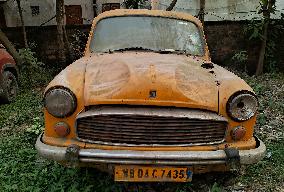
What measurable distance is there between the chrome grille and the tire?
15.7 ft

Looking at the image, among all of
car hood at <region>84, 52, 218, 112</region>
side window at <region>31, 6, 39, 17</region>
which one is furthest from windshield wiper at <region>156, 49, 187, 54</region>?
side window at <region>31, 6, 39, 17</region>

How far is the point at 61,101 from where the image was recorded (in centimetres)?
342

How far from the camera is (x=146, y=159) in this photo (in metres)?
3.20

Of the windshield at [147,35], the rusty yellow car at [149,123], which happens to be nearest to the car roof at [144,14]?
the windshield at [147,35]

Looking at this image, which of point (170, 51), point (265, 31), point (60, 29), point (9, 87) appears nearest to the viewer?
point (170, 51)

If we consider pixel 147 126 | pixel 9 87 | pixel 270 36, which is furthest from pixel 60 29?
pixel 147 126

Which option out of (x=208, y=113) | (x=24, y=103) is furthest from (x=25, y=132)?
(x=208, y=113)

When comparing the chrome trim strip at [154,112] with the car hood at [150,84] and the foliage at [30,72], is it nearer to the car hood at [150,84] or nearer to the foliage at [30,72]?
the car hood at [150,84]

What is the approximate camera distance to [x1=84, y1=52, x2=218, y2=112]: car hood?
10.9 feet

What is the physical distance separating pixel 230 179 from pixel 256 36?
23.7 feet

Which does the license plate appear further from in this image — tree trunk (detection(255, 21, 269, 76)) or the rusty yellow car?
tree trunk (detection(255, 21, 269, 76))

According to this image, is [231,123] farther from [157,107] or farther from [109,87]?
[109,87]

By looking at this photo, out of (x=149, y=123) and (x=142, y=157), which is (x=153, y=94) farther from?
(x=142, y=157)

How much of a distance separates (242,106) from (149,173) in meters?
1.06
